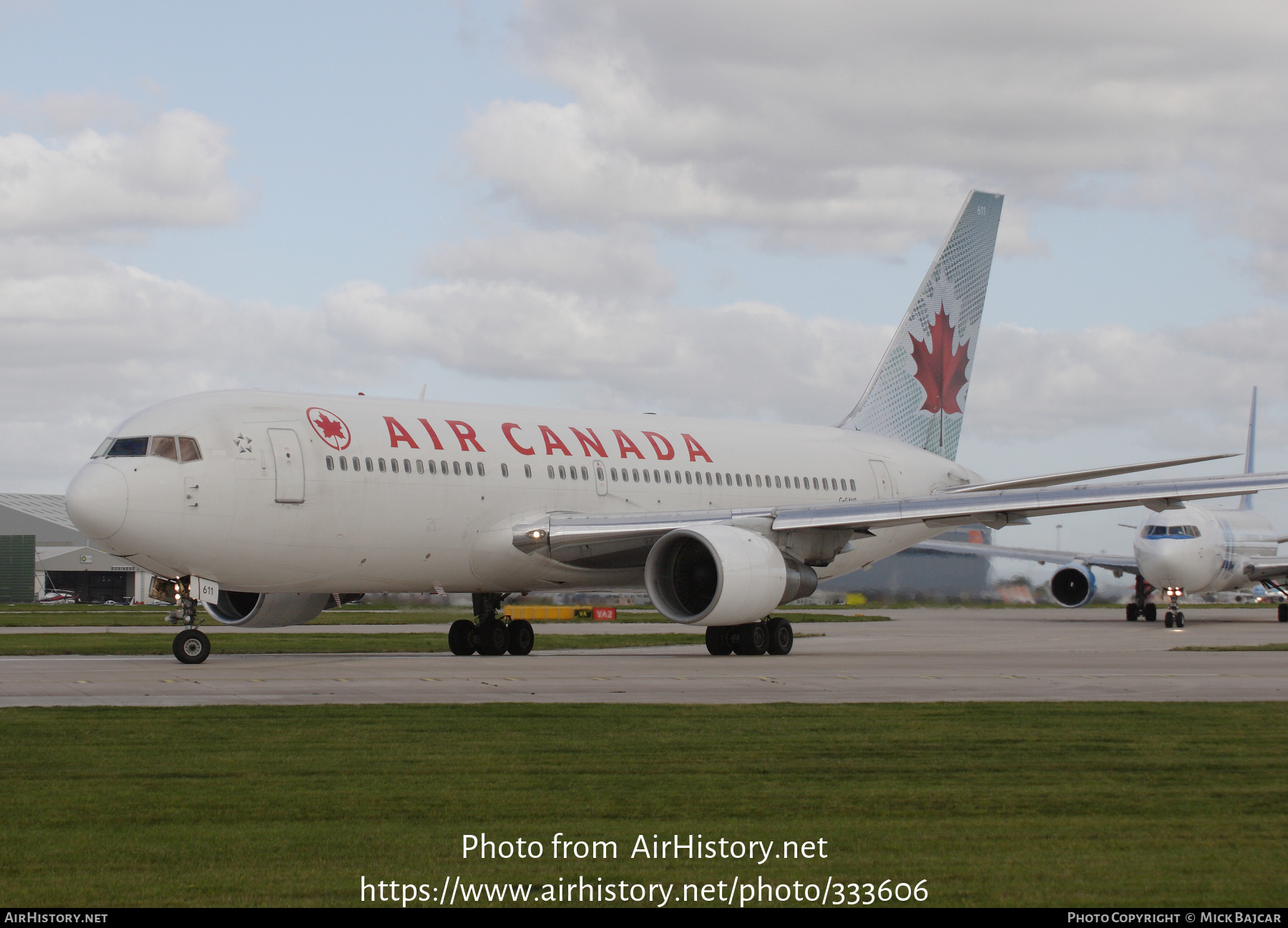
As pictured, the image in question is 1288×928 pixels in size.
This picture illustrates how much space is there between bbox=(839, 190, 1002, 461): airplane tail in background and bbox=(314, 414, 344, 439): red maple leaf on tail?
14827 millimetres

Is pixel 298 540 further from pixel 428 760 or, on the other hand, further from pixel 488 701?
pixel 428 760

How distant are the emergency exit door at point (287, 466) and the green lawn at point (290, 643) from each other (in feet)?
14.9

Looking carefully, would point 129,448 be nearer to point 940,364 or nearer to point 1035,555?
point 940,364

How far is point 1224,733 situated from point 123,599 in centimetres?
8909

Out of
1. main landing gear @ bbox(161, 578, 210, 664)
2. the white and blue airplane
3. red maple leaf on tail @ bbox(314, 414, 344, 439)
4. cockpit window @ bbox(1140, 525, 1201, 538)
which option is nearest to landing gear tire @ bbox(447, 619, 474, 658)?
red maple leaf on tail @ bbox(314, 414, 344, 439)

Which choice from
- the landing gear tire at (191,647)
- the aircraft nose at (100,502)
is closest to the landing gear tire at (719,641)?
the landing gear tire at (191,647)

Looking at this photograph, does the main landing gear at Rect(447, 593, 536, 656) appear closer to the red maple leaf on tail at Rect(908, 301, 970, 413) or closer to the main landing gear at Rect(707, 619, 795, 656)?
the main landing gear at Rect(707, 619, 795, 656)

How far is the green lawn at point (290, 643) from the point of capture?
83.4ft

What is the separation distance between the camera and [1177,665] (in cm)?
2102

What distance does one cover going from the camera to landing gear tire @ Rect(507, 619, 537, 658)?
2562cm

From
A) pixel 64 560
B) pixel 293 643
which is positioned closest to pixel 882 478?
pixel 293 643

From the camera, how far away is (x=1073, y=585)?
50.1 meters

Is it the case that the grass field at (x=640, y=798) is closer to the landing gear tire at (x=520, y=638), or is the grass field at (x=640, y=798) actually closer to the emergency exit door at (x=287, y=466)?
the emergency exit door at (x=287, y=466)
